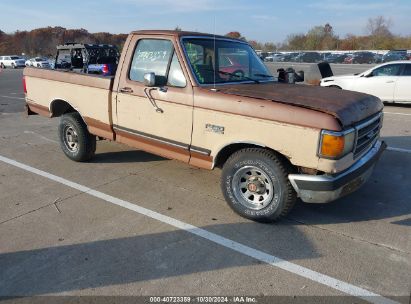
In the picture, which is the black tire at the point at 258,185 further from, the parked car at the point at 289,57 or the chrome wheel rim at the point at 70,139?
the parked car at the point at 289,57

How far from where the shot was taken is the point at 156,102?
14.7 ft

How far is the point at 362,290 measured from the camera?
9.66 ft

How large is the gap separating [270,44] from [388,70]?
2660 inches

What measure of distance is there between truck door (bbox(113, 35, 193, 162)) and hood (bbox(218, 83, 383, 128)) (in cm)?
57

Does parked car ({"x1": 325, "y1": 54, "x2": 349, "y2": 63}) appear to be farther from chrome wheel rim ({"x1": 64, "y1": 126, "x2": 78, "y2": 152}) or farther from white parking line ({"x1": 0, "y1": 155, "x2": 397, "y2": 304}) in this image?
white parking line ({"x1": 0, "y1": 155, "x2": 397, "y2": 304})

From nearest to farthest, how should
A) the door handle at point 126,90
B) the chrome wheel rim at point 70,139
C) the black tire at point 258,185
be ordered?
1. the black tire at point 258,185
2. the door handle at point 126,90
3. the chrome wheel rim at point 70,139

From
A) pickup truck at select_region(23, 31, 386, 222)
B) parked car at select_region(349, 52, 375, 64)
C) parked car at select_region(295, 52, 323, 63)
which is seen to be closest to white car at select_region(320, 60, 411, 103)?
pickup truck at select_region(23, 31, 386, 222)

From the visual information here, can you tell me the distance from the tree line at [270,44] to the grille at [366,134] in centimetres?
6237

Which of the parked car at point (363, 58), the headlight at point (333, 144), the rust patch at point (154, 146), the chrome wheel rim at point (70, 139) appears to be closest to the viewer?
the headlight at point (333, 144)

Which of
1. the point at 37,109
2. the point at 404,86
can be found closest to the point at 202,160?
the point at 37,109

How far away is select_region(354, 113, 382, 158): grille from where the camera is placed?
374 cm

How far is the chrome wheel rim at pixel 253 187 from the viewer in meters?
3.86

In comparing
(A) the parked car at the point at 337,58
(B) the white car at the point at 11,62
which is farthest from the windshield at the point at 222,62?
(B) the white car at the point at 11,62

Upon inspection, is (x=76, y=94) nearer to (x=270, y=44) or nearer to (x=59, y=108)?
(x=59, y=108)
